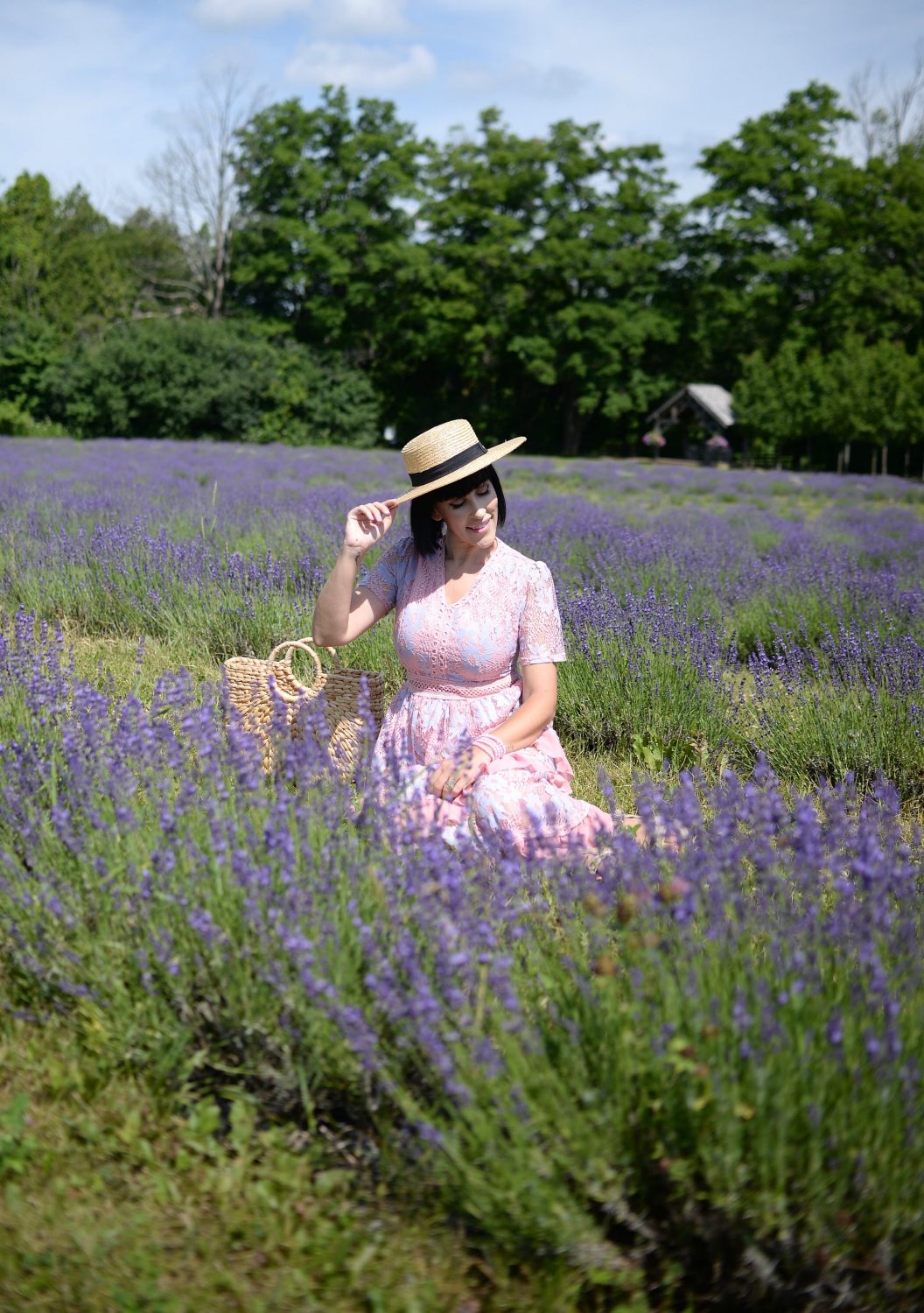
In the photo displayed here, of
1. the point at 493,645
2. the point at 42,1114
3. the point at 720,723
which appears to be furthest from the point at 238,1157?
the point at 720,723

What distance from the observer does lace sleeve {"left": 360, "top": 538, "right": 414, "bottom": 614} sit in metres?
3.24

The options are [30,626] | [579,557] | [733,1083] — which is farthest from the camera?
[579,557]

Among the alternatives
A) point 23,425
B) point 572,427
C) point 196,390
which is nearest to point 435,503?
point 196,390

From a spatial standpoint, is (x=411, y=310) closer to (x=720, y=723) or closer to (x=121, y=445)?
(x=121, y=445)

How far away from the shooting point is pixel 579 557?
655 centimetres

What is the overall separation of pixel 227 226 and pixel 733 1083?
128 feet

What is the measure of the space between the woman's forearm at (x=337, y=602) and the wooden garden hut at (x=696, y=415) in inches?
1277

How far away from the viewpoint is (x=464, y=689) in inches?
121

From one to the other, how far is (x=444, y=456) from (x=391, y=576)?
500mm

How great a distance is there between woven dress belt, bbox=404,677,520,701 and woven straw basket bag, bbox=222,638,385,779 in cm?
18

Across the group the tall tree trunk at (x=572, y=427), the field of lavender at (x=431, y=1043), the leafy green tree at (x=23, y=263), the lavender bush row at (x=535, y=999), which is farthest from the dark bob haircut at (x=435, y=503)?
the tall tree trunk at (x=572, y=427)

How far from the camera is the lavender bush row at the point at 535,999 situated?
148 cm

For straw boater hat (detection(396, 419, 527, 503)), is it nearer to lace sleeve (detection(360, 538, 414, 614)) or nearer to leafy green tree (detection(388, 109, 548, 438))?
lace sleeve (detection(360, 538, 414, 614))

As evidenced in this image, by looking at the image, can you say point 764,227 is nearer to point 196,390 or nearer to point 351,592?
point 196,390
